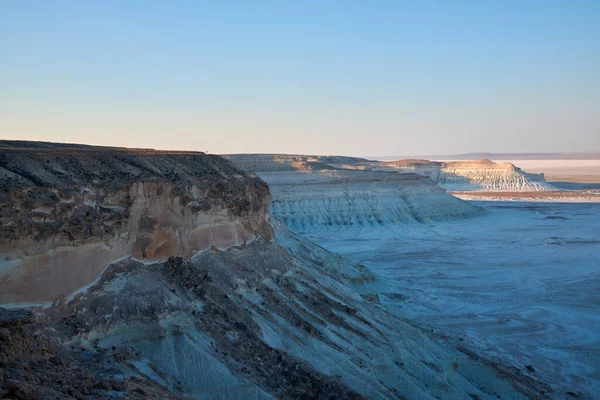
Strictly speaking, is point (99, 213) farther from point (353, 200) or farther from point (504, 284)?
point (353, 200)

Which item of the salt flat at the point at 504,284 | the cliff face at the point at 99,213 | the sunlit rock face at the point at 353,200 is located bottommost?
the salt flat at the point at 504,284

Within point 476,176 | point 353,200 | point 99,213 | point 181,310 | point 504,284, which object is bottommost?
point 504,284

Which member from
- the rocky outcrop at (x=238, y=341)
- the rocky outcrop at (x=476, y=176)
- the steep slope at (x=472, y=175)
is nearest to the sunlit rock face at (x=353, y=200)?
the rocky outcrop at (x=238, y=341)

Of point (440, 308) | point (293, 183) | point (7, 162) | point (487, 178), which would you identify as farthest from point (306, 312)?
point (487, 178)

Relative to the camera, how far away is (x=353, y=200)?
5744 cm

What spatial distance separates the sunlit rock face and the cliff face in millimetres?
36045

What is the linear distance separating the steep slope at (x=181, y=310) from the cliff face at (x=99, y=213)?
3 cm

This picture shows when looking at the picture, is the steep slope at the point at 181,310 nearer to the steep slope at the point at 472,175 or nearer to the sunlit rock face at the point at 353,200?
the sunlit rock face at the point at 353,200

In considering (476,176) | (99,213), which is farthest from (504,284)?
(476,176)

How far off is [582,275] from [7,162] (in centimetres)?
2981

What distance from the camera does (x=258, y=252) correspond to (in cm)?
1777

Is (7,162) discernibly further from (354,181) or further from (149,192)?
(354,181)

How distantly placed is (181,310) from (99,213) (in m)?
2.55

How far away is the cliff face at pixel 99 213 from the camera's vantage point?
10547mm
